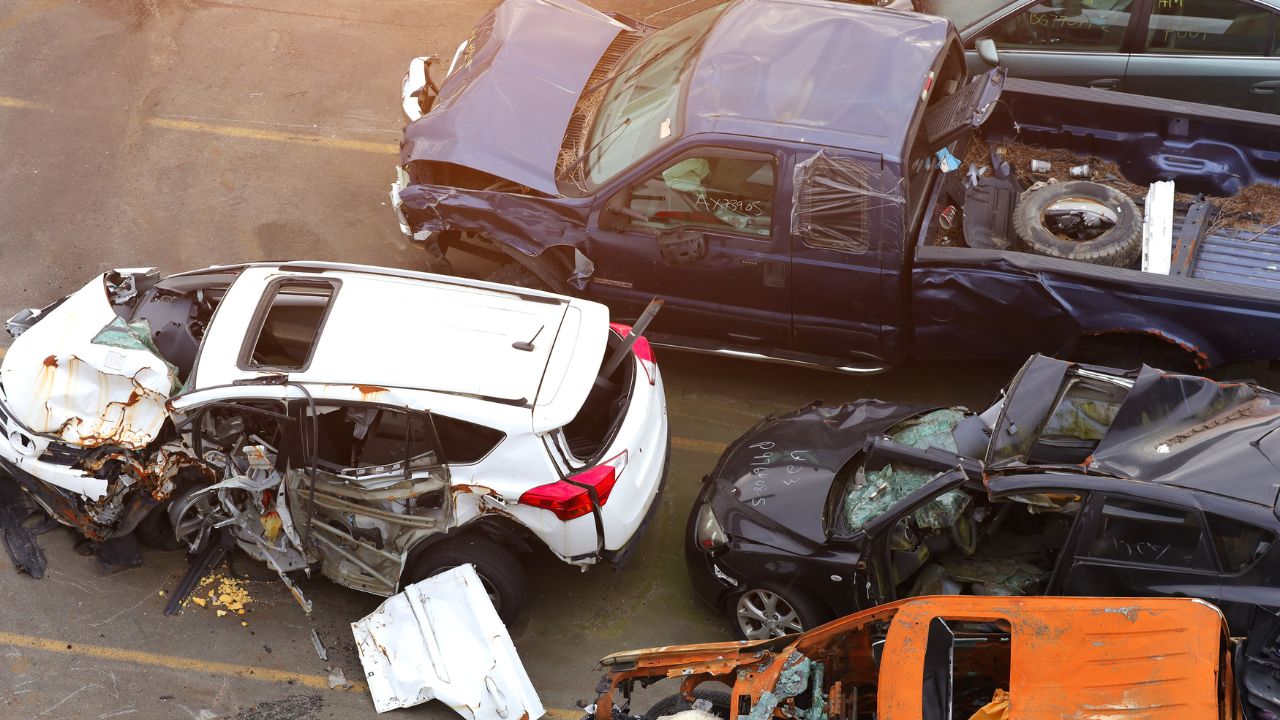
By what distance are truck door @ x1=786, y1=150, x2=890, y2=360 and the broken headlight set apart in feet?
5.18

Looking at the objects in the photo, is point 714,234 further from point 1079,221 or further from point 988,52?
point 988,52

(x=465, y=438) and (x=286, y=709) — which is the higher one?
(x=465, y=438)

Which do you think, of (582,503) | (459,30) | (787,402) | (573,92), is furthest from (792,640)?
(459,30)

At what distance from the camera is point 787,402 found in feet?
25.9

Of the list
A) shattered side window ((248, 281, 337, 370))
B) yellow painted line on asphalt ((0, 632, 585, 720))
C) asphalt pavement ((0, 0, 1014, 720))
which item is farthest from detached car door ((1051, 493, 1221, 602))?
shattered side window ((248, 281, 337, 370))

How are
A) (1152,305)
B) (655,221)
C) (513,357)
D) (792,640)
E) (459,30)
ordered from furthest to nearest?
(459,30) → (655,221) → (1152,305) → (513,357) → (792,640)

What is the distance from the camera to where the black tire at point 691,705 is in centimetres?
515

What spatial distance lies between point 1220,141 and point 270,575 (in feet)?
22.0

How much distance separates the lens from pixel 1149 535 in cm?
520

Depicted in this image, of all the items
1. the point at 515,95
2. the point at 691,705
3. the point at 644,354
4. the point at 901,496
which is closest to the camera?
the point at 691,705

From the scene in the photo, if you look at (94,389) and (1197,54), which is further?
(1197,54)

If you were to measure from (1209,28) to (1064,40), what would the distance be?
3.31ft

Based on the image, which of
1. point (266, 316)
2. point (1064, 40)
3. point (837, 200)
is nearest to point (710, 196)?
point (837, 200)

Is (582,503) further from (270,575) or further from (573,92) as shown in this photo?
(573,92)
